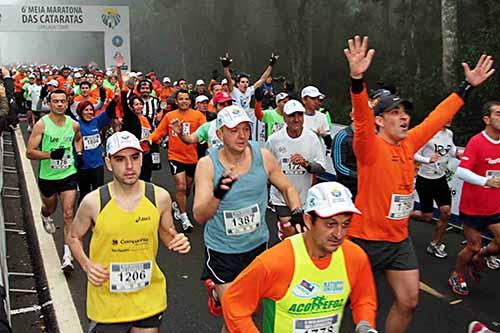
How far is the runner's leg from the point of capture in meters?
4.51

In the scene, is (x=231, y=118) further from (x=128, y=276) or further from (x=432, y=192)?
(x=432, y=192)

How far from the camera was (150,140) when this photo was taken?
8719 mm

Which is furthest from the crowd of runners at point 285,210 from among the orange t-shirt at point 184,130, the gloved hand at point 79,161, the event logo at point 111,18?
the event logo at point 111,18

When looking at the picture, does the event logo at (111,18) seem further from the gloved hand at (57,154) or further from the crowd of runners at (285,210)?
the gloved hand at (57,154)

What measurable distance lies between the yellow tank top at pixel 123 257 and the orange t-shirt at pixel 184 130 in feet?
16.3

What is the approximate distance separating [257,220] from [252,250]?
234 millimetres

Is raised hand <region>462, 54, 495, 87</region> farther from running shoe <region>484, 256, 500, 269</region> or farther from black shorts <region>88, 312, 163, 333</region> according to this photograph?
black shorts <region>88, 312, 163, 333</region>

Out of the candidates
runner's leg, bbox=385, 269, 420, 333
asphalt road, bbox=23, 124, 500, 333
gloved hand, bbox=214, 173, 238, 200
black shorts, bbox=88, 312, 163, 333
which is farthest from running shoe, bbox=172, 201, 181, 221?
gloved hand, bbox=214, 173, 238, 200

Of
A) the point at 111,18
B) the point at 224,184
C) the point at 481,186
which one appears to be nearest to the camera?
the point at 224,184

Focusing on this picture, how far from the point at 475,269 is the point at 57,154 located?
15.2 feet

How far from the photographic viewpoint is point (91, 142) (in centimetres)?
820

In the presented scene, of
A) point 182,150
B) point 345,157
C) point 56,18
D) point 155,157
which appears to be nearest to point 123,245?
point 345,157

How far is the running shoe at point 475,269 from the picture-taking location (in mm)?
6316

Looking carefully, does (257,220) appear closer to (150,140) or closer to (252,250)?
(252,250)
